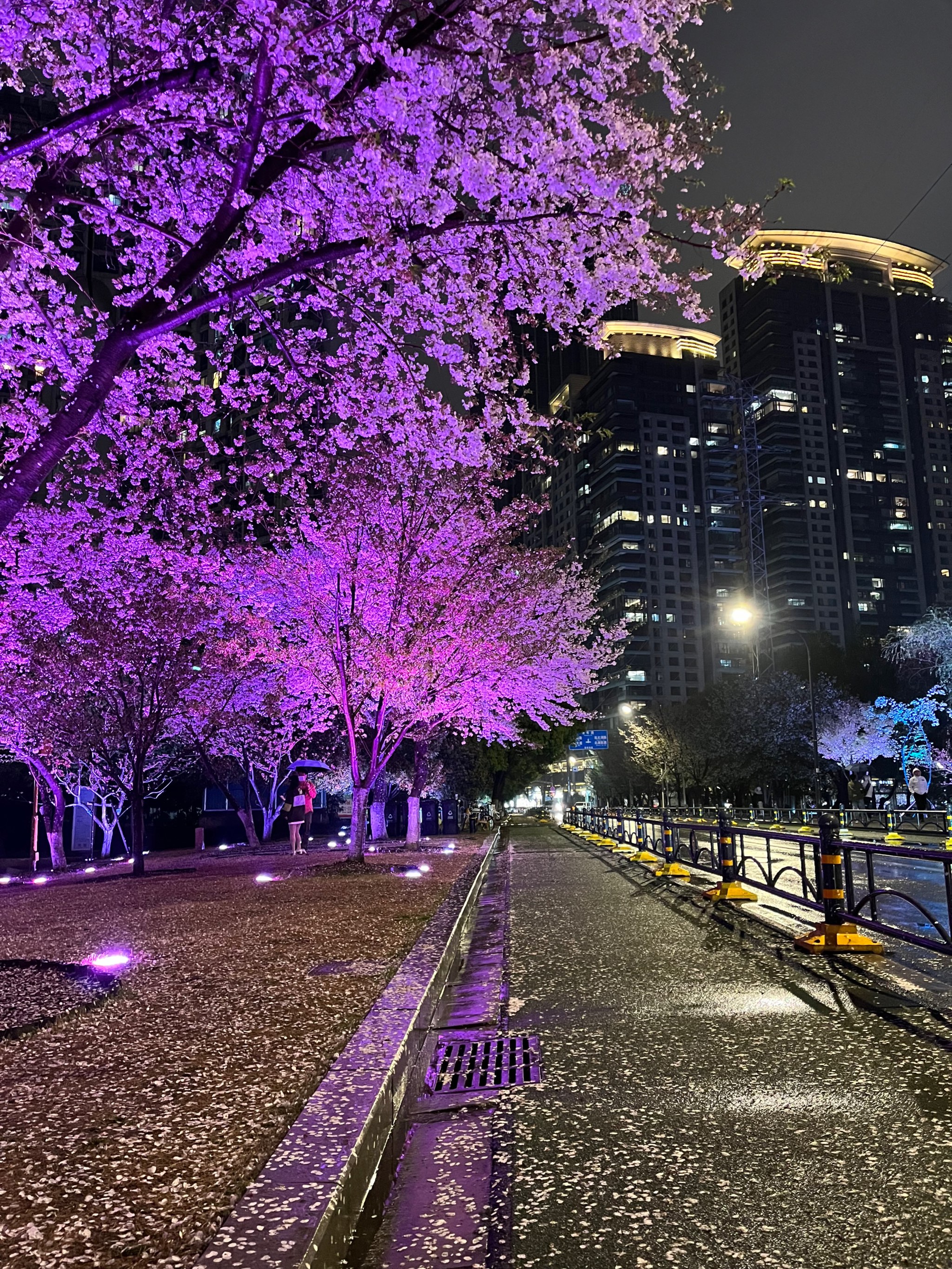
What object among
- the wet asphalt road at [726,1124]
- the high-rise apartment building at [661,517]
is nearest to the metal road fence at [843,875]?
the wet asphalt road at [726,1124]

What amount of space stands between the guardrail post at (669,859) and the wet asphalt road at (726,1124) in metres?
9.16

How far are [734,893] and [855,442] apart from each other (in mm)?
166366

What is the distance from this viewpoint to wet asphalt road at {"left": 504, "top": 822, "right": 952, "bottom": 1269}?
10.4 ft

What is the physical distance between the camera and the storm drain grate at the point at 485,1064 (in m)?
5.20

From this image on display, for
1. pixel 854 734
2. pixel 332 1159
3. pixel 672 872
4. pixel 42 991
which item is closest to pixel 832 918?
pixel 332 1159

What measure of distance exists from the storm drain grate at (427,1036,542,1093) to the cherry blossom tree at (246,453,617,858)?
45.4ft

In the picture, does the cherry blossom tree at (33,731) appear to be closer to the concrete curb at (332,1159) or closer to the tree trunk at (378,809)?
the tree trunk at (378,809)

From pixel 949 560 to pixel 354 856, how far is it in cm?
16368

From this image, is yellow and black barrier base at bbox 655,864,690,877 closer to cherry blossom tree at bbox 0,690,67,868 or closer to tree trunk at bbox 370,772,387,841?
cherry blossom tree at bbox 0,690,67,868

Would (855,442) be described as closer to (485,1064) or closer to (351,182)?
(351,182)

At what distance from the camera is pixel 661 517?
6289 inches

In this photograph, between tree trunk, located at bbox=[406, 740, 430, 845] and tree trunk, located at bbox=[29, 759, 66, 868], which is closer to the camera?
tree trunk, located at bbox=[29, 759, 66, 868]

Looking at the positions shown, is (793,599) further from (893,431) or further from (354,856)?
(354,856)

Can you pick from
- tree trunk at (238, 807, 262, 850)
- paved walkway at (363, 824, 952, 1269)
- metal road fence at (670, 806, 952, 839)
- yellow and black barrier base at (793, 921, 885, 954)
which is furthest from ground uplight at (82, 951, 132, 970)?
tree trunk at (238, 807, 262, 850)
